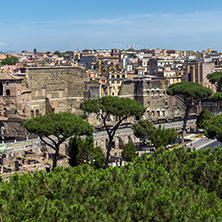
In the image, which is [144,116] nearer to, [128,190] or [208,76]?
[208,76]

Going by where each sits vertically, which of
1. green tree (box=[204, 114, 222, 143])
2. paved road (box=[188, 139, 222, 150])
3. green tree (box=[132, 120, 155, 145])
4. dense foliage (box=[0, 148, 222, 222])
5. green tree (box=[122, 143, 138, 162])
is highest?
dense foliage (box=[0, 148, 222, 222])

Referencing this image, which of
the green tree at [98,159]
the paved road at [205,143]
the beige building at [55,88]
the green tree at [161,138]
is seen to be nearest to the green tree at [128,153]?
the green tree at [98,159]

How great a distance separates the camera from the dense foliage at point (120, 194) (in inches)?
659

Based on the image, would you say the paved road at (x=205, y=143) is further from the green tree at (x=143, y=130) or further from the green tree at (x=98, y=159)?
the green tree at (x=98, y=159)

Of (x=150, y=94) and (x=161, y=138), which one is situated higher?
(x=150, y=94)

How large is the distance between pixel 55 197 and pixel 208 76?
7491cm

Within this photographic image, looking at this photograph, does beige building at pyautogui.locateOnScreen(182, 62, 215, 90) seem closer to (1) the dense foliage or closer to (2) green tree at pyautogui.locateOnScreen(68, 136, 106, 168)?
(2) green tree at pyautogui.locateOnScreen(68, 136, 106, 168)

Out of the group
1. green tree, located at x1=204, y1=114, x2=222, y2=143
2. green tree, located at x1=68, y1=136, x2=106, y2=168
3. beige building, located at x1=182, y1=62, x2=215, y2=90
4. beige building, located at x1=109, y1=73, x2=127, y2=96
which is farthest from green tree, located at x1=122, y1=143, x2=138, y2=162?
beige building, located at x1=182, y1=62, x2=215, y2=90

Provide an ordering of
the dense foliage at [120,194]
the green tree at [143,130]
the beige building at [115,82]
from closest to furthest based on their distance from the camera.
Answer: the dense foliage at [120,194] < the green tree at [143,130] < the beige building at [115,82]

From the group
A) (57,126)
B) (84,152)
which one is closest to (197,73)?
(84,152)

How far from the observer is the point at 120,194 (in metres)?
18.1

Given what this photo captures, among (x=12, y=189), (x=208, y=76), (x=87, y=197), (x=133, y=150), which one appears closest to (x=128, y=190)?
(x=87, y=197)

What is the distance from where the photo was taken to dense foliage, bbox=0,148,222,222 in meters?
16.8

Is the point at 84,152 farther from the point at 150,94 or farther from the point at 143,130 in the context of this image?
the point at 150,94
